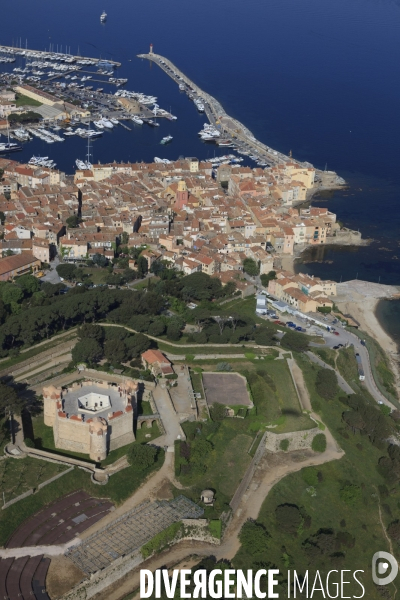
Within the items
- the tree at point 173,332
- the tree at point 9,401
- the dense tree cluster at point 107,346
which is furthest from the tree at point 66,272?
the tree at point 9,401

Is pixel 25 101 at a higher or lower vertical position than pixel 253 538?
higher

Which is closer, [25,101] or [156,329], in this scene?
[156,329]

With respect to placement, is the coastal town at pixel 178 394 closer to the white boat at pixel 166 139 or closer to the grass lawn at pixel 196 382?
the grass lawn at pixel 196 382

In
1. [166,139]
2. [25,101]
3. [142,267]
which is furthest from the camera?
[25,101]

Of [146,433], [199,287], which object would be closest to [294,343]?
[199,287]

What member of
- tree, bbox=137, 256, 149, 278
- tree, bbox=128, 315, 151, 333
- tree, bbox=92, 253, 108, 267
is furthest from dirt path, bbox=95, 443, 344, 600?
tree, bbox=92, 253, 108, 267

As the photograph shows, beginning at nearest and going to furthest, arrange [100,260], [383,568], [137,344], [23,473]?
1. [383,568]
2. [23,473]
3. [137,344]
4. [100,260]

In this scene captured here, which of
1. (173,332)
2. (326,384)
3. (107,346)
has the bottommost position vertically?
(326,384)

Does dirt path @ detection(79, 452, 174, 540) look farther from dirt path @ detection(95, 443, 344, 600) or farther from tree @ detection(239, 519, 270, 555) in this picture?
tree @ detection(239, 519, 270, 555)

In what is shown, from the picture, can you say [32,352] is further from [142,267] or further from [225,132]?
[225,132]
